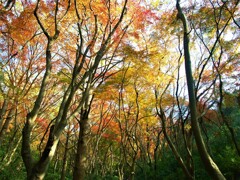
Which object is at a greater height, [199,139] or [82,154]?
[82,154]

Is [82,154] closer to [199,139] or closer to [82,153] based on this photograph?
[82,153]

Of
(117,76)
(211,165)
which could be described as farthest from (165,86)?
(211,165)

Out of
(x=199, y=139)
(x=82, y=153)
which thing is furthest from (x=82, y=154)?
(x=199, y=139)

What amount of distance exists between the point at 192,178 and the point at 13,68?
8.53 metres

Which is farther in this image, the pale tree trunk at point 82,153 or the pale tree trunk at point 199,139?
the pale tree trunk at point 82,153

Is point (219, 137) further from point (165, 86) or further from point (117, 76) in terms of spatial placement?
point (117, 76)

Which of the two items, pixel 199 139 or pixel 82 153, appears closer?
pixel 199 139

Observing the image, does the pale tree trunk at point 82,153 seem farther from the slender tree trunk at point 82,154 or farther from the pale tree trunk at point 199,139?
the pale tree trunk at point 199,139

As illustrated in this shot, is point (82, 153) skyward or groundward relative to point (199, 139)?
skyward

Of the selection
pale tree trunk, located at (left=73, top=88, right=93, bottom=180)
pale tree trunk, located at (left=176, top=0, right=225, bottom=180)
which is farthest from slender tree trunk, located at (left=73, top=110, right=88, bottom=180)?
pale tree trunk, located at (left=176, top=0, right=225, bottom=180)

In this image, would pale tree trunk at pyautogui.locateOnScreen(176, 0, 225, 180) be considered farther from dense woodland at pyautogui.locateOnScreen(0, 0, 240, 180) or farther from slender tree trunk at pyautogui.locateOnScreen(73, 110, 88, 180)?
slender tree trunk at pyautogui.locateOnScreen(73, 110, 88, 180)

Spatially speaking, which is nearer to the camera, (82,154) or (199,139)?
(199,139)

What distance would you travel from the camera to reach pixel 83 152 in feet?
25.2

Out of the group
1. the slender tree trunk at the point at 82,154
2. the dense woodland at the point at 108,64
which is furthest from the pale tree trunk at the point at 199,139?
the slender tree trunk at the point at 82,154
